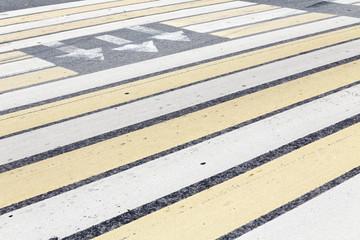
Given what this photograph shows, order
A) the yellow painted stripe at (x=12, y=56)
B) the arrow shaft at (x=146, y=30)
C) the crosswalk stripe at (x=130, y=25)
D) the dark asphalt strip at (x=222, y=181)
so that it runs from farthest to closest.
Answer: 1. the arrow shaft at (x=146, y=30)
2. the crosswalk stripe at (x=130, y=25)
3. the yellow painted stripe at (x=12, y=56)
4. the dark asphalt strip at (x=222, y=181)

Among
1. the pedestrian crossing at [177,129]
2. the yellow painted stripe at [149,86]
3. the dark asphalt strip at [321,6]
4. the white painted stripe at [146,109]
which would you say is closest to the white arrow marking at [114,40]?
the pedestrian crossing at [177,129]

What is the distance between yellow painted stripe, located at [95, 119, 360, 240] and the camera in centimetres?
365

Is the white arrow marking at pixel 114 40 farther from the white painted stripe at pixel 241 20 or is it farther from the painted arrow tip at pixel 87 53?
the white painted stripe at pixel 241 20

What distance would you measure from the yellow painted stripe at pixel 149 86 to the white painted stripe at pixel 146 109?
21cm

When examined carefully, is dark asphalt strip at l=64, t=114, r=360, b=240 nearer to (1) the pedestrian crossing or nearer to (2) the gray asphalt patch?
(1) the pedestrian crossing

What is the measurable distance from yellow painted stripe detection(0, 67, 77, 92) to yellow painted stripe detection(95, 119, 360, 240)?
343 centimetres

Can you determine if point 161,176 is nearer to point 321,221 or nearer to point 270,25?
point 321,221

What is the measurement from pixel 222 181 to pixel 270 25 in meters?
5.50

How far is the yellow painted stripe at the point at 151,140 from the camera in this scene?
4387mm

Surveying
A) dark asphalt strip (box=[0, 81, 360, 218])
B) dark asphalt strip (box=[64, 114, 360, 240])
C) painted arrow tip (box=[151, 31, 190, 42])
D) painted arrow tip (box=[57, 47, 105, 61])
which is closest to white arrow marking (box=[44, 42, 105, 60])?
painted arrow tip (box=[57, 47, 105, 61])

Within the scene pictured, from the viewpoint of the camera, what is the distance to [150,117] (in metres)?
5.55

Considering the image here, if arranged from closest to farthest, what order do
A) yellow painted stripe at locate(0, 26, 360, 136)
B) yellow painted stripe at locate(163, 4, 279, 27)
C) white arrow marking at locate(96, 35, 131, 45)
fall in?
yellow painted stripe at locate(0, 26, 360, 136) < white arrow marking at locate(96, 35, 131, 45) < yellow painted stripe at locate(163, 4, 279, 27)

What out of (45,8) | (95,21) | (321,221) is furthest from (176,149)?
(45,8)

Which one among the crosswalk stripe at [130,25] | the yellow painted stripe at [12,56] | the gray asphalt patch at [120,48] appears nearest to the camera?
the gray asphalt patch at [120,48]
